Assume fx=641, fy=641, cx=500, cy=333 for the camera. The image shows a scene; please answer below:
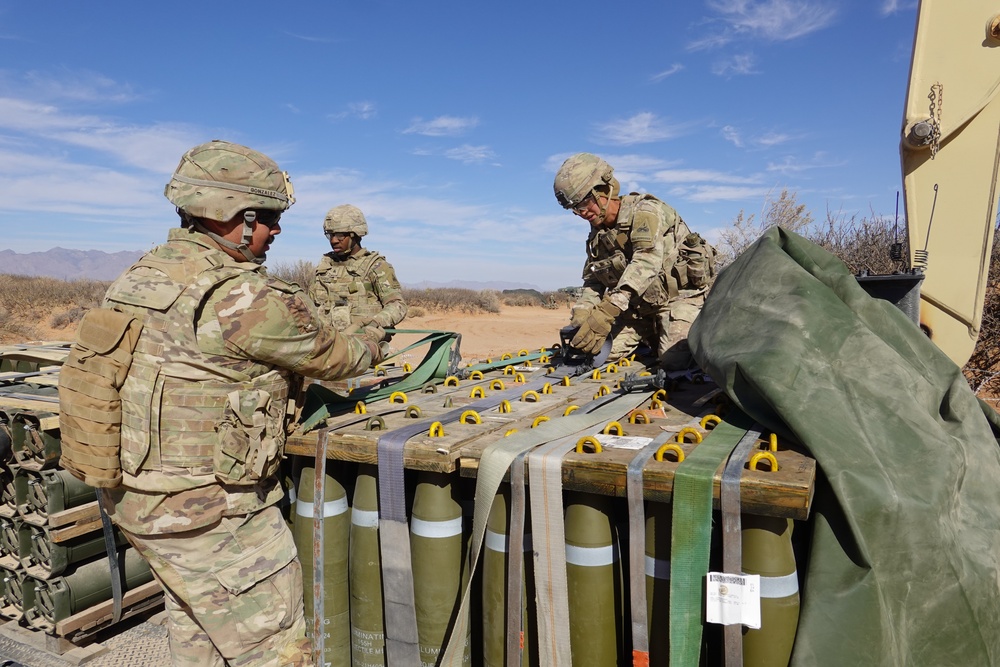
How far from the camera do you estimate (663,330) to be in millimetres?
5133

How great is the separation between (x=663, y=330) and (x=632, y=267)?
0.80m

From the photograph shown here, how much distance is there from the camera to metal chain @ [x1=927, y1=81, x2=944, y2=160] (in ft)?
12.5

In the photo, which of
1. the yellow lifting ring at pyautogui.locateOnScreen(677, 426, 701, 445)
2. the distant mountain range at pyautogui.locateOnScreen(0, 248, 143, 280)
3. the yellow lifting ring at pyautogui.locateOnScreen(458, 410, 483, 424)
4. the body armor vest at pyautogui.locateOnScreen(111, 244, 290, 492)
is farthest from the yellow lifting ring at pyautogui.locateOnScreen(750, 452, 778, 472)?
the distant mountain range at pyautogui.locateOnScreen(0, 248, 143, 280)

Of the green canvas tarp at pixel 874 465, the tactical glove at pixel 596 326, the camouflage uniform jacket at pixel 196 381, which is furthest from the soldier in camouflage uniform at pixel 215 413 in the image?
the tactical glove at pixel 596 326

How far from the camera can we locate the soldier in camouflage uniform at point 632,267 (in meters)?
4.55

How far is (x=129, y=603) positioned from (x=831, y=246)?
1219cm

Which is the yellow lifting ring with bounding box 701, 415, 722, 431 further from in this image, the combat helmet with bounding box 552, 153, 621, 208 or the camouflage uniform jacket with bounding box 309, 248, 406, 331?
the camouflage uniform jacket with bounding box 309, 248, 406, 331

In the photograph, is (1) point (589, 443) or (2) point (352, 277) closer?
(1) point (589, 443)

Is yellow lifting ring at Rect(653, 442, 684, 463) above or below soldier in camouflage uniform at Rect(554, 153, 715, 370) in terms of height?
below

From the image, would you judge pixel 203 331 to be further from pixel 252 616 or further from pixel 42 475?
pixel 42 475

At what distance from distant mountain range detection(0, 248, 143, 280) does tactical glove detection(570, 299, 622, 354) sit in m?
157

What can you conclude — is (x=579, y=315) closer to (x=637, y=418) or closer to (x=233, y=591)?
(x=637, y=418)

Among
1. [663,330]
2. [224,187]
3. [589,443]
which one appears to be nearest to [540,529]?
[589,443]

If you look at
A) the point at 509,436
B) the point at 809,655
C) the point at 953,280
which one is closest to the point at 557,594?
the point at 509,436
